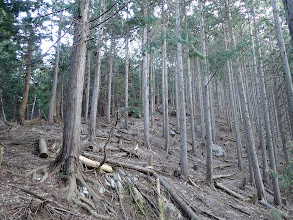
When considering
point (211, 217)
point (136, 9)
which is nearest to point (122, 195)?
point (211, 217)

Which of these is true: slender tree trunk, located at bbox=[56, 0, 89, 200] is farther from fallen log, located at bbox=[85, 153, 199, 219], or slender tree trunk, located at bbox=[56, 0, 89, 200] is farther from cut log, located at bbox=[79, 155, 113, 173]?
fallen log, located at bbox=[85, 153, 199, 219]

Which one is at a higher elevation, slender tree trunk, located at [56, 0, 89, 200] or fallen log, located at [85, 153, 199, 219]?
slender tree trunk, located at [56, 0, 89, 200]

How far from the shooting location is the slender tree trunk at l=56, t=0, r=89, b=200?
4633 millimetres

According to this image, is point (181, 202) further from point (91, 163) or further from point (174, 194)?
point (91, 163)

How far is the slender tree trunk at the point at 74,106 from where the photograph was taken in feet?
15.2

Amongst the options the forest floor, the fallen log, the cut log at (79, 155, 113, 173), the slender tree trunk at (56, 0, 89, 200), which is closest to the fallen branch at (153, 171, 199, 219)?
the fallen log

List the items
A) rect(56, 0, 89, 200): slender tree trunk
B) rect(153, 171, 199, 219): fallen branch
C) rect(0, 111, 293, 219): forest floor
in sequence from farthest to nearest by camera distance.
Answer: rect(153, 171, 199, 219): fallen branch < rect(56, 0, 89, 200): slender tree trunk < rect(0, 111, 293, 219): forest floor

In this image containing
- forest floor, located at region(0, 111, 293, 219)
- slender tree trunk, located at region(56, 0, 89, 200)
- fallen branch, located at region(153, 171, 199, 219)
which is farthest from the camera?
fallen branch, located at region(153, 171, 199, 219)

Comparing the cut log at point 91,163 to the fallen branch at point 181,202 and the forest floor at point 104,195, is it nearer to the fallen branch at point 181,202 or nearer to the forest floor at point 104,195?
the forest floor at point 104,195

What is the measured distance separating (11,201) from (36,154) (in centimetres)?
278

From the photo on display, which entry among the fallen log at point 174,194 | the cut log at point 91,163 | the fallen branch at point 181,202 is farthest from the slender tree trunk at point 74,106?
the fallen branch at point 181,202

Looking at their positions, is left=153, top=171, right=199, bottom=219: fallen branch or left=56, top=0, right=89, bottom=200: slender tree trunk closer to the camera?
left=56, top=0, right=89, bottom=200: slender tree trunk

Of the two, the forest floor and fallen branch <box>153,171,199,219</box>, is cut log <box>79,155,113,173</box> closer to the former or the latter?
the forest floor

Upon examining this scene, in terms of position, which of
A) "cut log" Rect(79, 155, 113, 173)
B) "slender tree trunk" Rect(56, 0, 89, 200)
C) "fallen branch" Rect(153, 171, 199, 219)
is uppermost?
"slender tree trunk" Rect(56, 0, 89, 200)
